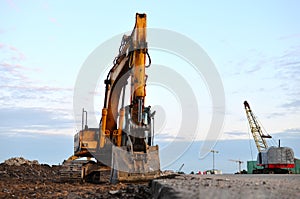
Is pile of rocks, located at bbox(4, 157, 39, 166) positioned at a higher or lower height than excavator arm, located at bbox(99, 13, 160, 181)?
lower

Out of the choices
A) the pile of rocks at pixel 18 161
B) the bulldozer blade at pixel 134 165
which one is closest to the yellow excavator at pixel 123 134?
the bulldozer blade at pixel 134 165

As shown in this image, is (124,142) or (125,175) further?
(124,142)

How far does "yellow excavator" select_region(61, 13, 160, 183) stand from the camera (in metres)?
14.2

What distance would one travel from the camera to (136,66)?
52.2 ft

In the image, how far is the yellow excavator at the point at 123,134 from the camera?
14250mm

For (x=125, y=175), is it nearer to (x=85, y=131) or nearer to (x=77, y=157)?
(x=85, y=131)

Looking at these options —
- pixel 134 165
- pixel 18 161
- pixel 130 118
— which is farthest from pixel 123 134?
pixel 18 161

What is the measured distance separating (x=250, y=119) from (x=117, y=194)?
57493 millimetres

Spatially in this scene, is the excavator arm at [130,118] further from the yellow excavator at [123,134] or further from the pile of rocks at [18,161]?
the pile of rocks at [18,161]

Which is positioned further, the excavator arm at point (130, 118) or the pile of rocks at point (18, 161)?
the pile of rocks at point (18, 161)

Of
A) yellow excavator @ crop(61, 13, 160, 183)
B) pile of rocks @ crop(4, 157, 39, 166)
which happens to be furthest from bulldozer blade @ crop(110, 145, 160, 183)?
pile of rocks @ crop(4, 157, 39, 166)

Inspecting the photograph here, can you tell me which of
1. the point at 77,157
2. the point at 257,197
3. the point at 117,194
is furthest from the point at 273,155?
the point at 257,197

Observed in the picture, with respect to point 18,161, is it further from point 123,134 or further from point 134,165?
point 134,165

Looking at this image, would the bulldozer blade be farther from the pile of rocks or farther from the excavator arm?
the pile of rocks
